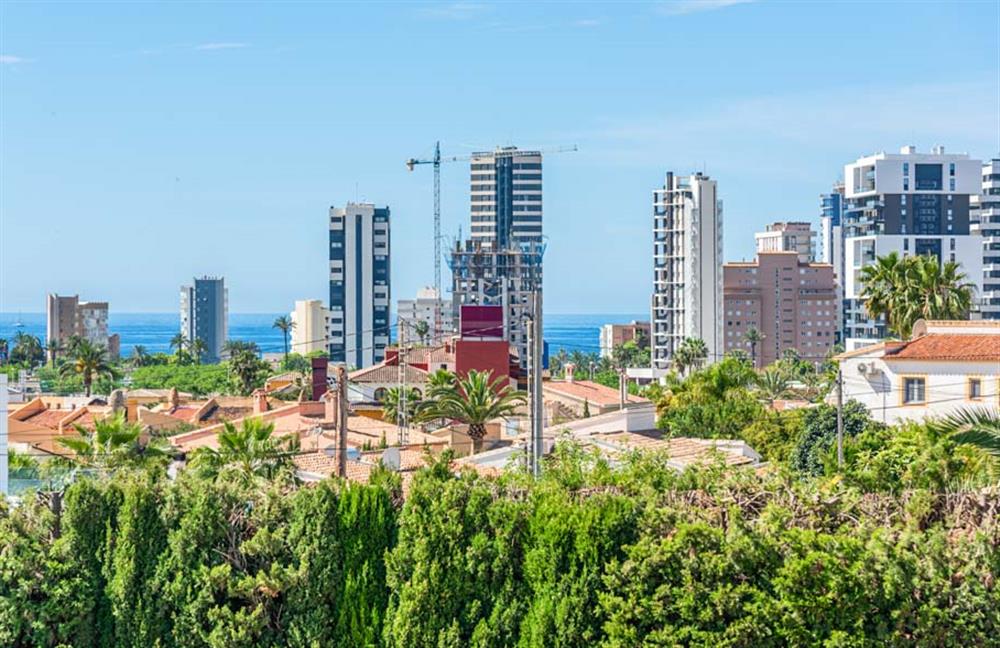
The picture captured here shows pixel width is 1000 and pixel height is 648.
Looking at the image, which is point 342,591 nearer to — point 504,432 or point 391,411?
point 504,432

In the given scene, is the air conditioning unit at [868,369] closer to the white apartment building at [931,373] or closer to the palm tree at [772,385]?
the white apartment building at [931,373]

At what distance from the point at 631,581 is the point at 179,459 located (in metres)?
20.6

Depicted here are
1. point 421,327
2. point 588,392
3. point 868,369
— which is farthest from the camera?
point 421,327

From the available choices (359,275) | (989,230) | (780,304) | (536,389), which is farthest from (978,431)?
(359,275)

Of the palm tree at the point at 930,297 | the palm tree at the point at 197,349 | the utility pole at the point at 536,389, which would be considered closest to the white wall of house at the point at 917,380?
the palm tree at the point at 930,297

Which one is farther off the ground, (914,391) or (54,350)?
(914,391)

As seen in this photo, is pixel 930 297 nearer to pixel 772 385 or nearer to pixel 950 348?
pixel 950 348

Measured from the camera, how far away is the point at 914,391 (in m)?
45.1

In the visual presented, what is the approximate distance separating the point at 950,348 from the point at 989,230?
119984 millimetres

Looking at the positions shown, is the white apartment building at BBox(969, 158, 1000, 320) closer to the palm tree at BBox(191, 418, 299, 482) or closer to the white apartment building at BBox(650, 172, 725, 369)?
the white apartment building at BBox(650, 172, 725, 369)

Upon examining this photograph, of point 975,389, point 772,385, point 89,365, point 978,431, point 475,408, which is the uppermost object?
point 978,431

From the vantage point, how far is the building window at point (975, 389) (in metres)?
43.6

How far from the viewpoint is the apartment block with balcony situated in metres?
158

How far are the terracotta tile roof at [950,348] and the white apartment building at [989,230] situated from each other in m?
107
